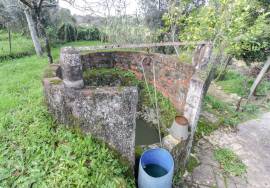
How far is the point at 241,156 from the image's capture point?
4312 mm

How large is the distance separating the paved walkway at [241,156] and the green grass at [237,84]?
8.86ft

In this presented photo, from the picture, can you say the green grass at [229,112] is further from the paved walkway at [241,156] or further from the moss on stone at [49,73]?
the moss on stone at [49,73]

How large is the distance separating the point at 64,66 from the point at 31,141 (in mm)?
1175

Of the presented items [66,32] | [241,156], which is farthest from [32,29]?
[241,156]

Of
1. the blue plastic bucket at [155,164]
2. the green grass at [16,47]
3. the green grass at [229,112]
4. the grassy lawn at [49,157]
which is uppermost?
the green grass at [16,47]

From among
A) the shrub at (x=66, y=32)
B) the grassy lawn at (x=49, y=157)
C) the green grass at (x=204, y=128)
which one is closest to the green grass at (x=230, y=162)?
the green grass at (x=204, y=128)

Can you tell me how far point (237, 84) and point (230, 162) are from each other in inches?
224

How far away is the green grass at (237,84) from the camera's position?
8.24 m

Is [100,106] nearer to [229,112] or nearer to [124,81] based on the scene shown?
[124,81]

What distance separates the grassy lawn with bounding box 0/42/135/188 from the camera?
2355 millimetres

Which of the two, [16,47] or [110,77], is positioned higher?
[16,47]

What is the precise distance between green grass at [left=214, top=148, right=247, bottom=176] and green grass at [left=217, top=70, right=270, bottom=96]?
13.2 feet

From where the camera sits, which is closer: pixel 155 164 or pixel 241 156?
pixel 155 164

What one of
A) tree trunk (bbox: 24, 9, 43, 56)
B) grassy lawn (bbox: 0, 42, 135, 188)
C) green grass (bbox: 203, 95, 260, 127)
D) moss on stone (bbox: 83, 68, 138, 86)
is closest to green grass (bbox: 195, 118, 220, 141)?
green grass (bbox: 203, 95, 260, 127)
